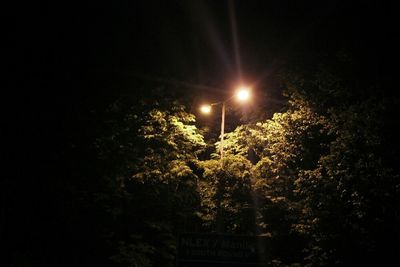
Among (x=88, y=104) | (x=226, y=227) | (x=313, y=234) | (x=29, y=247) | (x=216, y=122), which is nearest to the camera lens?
(x=88, y=104)

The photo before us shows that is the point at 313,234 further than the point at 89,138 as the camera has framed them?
Yes

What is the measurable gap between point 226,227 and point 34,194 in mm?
8728

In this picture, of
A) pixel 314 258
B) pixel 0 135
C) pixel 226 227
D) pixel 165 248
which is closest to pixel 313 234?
pixel 314 258

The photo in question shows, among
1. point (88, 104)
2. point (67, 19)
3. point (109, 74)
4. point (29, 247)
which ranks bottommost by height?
point (29, 247)

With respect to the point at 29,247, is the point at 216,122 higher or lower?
higher

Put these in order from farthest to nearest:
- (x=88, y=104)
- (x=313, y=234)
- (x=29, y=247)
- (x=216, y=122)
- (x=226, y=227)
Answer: (x=216, y=122) < (x=226, y=227) < (x=313, y=234) < (x=29, y=247) < (x=88, y=104)

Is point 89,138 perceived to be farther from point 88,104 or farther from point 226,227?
point 226,227

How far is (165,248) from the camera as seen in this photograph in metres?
16.7

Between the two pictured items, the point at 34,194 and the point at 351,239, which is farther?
the point at 351,239

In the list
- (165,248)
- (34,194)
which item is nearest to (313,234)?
(165,248)

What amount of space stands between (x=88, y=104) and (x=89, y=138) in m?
0.83

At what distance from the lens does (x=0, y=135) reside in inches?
339

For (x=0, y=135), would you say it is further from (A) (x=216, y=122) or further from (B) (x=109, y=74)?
(A) (x=216, y=122)

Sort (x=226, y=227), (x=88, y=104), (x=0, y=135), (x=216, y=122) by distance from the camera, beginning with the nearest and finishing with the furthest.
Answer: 1. (x=0, y=135)
2. (x=88, y=104)
3. (x=226, y=227)
4. (x=216, y=122)
